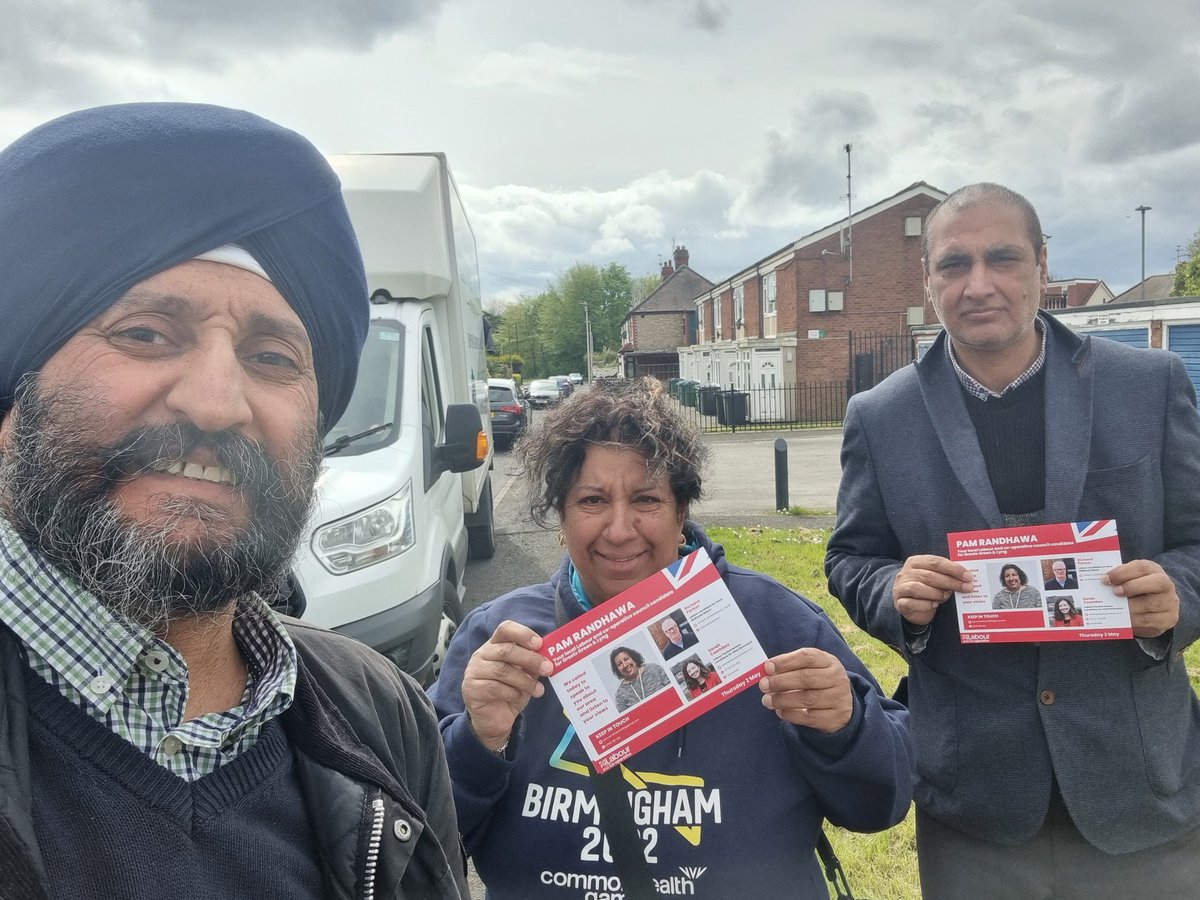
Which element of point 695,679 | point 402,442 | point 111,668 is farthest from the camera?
point 402,442

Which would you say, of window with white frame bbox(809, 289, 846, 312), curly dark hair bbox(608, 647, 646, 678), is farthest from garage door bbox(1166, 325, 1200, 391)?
curly dark hair bbox(608, 647, 646, 678)

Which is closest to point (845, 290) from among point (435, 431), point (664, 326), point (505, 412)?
point (505, 412)

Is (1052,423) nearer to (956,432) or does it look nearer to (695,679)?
(956,432)

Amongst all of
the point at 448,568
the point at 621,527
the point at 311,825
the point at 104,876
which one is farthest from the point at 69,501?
the point at 448,568

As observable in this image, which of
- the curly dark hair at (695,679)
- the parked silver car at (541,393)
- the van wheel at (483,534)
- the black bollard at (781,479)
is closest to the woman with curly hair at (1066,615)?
the curly dark hair at (695,679)

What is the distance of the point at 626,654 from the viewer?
5.90 feet

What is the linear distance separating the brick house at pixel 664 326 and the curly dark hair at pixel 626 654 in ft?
187

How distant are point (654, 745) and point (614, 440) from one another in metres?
0.78

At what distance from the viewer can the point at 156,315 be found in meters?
1.14

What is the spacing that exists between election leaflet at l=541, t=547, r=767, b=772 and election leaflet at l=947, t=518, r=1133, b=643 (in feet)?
2.55

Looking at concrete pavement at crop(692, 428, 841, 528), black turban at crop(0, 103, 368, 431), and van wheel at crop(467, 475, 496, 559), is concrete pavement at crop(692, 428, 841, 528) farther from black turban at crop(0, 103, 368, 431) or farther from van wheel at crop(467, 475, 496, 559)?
black turban at crop(0, 103, 368, 431)

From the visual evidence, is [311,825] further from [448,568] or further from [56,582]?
[448,568]

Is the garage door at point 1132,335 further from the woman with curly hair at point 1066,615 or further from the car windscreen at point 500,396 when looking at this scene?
the woman with curly hair at point 1066,615

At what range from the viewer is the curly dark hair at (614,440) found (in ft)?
6.82
